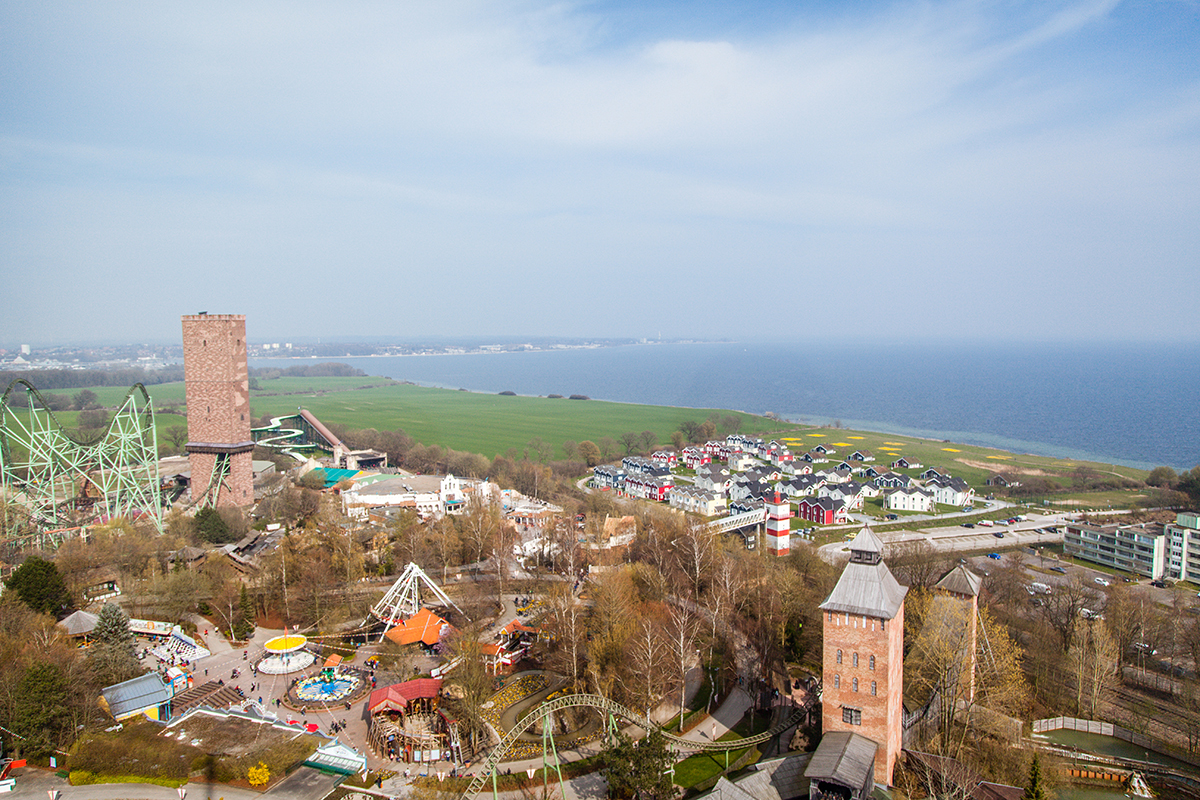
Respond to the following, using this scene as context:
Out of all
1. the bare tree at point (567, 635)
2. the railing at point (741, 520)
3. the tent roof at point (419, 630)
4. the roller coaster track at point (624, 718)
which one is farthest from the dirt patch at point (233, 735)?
the railing at point (741, 520)

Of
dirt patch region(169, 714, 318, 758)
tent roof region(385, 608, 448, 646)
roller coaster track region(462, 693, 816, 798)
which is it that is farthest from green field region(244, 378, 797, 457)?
roller coaster track region(462, 693, 816, 798)

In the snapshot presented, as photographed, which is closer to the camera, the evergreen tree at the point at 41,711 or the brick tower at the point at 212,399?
the evergreen tree at the point at 41,711

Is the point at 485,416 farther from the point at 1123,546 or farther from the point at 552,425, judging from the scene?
the point at 1123,546

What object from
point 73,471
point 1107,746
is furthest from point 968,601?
point 73,471

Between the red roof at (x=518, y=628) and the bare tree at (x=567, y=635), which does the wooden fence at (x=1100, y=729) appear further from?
the red roof at (x=518, y=628)

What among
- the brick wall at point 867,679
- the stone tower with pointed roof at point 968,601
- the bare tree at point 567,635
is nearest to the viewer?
the brick wall at point 867,679
